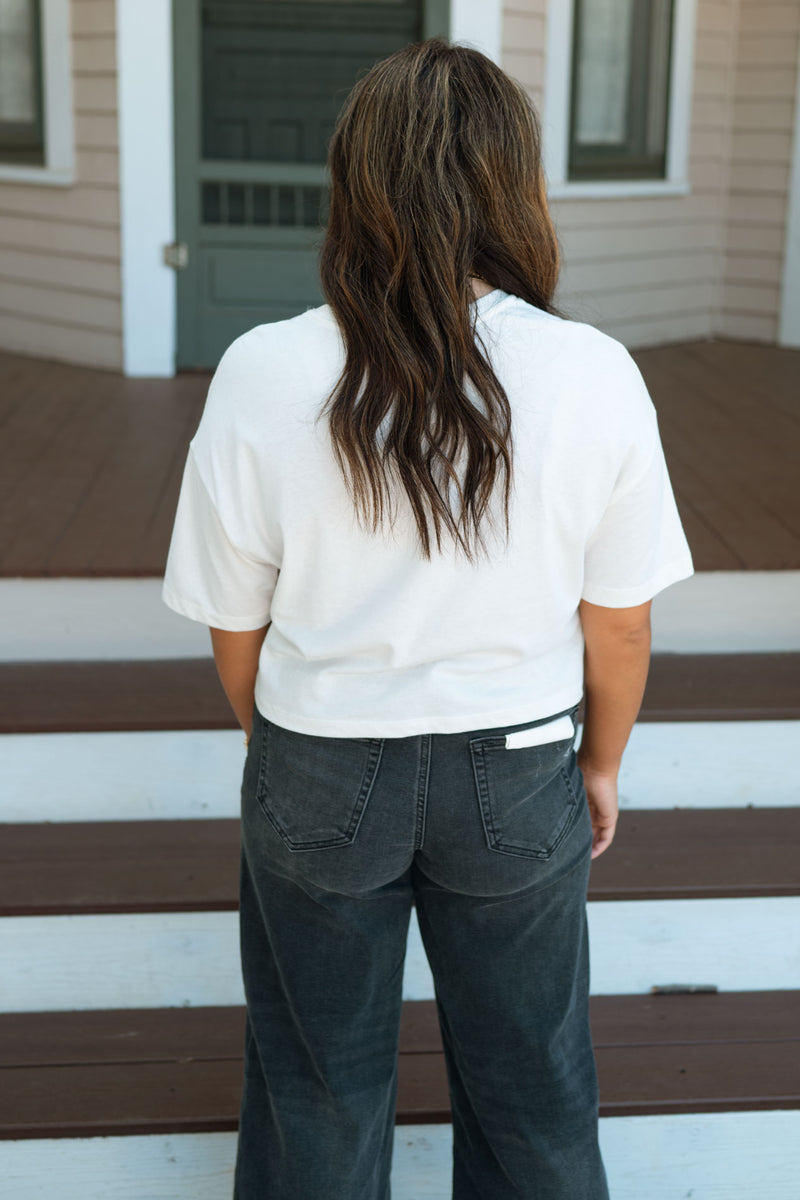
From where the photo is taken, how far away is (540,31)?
508 centimetres

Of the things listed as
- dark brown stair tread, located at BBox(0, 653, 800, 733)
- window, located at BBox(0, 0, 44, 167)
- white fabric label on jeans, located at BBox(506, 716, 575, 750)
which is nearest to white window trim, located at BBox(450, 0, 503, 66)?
window, located at BBox(0, 0, 44, 167)

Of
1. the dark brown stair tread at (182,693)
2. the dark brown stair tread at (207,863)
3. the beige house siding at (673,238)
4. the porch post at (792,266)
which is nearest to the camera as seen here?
the dark brown stair tread at (207,863)

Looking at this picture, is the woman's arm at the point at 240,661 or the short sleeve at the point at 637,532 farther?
the woman's arm at the point at 240,661

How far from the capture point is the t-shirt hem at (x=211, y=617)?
4.22ft

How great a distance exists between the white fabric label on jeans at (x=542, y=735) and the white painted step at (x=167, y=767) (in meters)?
1.12

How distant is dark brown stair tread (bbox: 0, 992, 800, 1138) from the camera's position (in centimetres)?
189

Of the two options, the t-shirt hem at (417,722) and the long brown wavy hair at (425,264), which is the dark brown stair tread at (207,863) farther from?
the long brown wavy hair at (425,264)

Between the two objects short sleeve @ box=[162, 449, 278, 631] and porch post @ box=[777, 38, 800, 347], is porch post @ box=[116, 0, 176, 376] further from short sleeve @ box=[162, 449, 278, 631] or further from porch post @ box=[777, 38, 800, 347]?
short sleeve @ box=[162, 449, 278, 631]

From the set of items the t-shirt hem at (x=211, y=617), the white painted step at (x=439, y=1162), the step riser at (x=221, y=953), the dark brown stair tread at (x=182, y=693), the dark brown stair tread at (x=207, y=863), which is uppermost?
the t-shirt hem at (x=211, y=617)

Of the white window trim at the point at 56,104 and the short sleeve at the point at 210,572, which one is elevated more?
the white window trim at the point at 56,104

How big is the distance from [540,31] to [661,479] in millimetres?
4446

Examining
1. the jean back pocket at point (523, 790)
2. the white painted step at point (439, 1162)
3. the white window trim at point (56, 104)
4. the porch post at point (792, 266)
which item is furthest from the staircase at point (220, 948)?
the porch post at point (792, 266)

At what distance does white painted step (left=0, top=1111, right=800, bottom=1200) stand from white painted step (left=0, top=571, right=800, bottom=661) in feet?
3.32

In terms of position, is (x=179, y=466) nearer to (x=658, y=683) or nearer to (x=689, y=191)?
(x=658, y=683)
